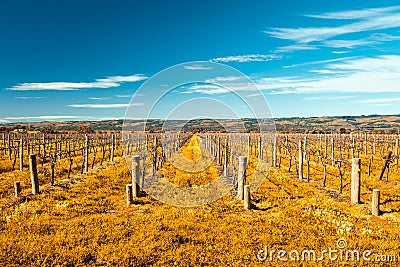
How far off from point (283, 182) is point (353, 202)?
632 cm

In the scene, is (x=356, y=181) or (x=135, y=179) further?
(x=135, y=179)

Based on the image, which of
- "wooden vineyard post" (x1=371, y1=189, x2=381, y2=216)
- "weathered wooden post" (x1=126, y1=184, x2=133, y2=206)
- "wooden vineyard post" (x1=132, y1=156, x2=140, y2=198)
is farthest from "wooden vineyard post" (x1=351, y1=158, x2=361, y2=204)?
"wooden vineyard post" (x1=132, y1=156, x2=140, y2=198)

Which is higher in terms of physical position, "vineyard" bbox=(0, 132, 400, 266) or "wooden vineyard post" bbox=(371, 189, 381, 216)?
"wooden vineyard post" bbox=(371, 189, 381, 216)

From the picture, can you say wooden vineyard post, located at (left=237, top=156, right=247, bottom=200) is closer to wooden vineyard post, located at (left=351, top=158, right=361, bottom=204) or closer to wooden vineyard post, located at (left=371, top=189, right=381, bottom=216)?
wooden vineyard post, located at (left=351, top=158, right=361, bottom=204)

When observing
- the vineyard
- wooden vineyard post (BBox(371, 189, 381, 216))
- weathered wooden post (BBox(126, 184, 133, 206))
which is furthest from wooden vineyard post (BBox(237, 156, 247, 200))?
wooden vineyard post (BBox(371, 189, 381, 216))

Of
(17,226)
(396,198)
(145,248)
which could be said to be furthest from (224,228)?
(396,198)

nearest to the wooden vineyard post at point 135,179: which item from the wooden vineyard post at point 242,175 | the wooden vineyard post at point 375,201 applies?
the wooden vineyard post at point 242,175

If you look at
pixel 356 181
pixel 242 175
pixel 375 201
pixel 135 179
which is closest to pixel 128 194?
pixel 135 179

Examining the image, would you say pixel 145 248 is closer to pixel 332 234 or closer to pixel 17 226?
pixel 17 226

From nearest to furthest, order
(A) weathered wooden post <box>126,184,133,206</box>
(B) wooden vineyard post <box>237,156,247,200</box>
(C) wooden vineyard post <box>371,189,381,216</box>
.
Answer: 1. (C) wooden vineyard post <box>371,189,381,216</box>
2. (A) weathered wooden post <box>126,184,133,206</box>
3. (B) wooden vineyard post <box>237,156,247,200</box>

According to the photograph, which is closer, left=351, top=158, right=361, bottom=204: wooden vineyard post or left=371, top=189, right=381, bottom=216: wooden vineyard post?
left=371, top=189, right=381, bottom=216: wooden vineyard post

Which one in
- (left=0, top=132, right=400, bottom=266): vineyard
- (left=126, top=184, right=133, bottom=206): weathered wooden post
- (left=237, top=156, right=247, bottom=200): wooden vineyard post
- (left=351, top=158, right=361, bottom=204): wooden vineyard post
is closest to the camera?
(left=0, top=132, right=400, bottom=266): vineyard

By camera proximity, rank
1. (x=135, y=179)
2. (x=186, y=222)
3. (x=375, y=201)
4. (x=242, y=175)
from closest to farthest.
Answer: (x=186, y=222) → (x=375, y=201) → (x=242, y=175) → (x=135, y=179)

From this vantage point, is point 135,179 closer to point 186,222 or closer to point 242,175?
point 186,222
